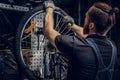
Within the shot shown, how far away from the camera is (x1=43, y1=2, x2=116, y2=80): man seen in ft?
9.33

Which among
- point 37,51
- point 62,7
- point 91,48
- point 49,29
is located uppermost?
point 62,7

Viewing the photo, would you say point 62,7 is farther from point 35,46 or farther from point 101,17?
point 101,17

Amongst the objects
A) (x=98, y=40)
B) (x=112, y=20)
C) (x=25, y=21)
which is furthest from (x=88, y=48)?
(x=25, y=21)

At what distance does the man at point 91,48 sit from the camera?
9.33 ft

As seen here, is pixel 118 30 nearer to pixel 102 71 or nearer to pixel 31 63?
pixel 31 63

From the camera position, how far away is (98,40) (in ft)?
9.81

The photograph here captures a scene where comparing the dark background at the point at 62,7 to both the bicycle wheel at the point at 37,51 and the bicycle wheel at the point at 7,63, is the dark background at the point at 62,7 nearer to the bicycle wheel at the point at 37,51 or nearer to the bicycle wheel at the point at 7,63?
the bicycle wheel at the point at 7,63

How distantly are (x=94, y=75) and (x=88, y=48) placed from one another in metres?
0.29

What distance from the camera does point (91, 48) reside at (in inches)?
112

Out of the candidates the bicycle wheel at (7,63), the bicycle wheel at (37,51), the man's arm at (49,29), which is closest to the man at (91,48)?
the man's arm at (49,29)

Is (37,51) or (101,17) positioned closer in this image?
(101,17)

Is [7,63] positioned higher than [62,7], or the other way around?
[62,7]

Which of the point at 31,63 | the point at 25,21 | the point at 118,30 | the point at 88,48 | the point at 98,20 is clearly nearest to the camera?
the point at 88,48

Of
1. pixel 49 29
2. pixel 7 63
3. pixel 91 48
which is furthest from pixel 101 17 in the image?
pixel 7 63
